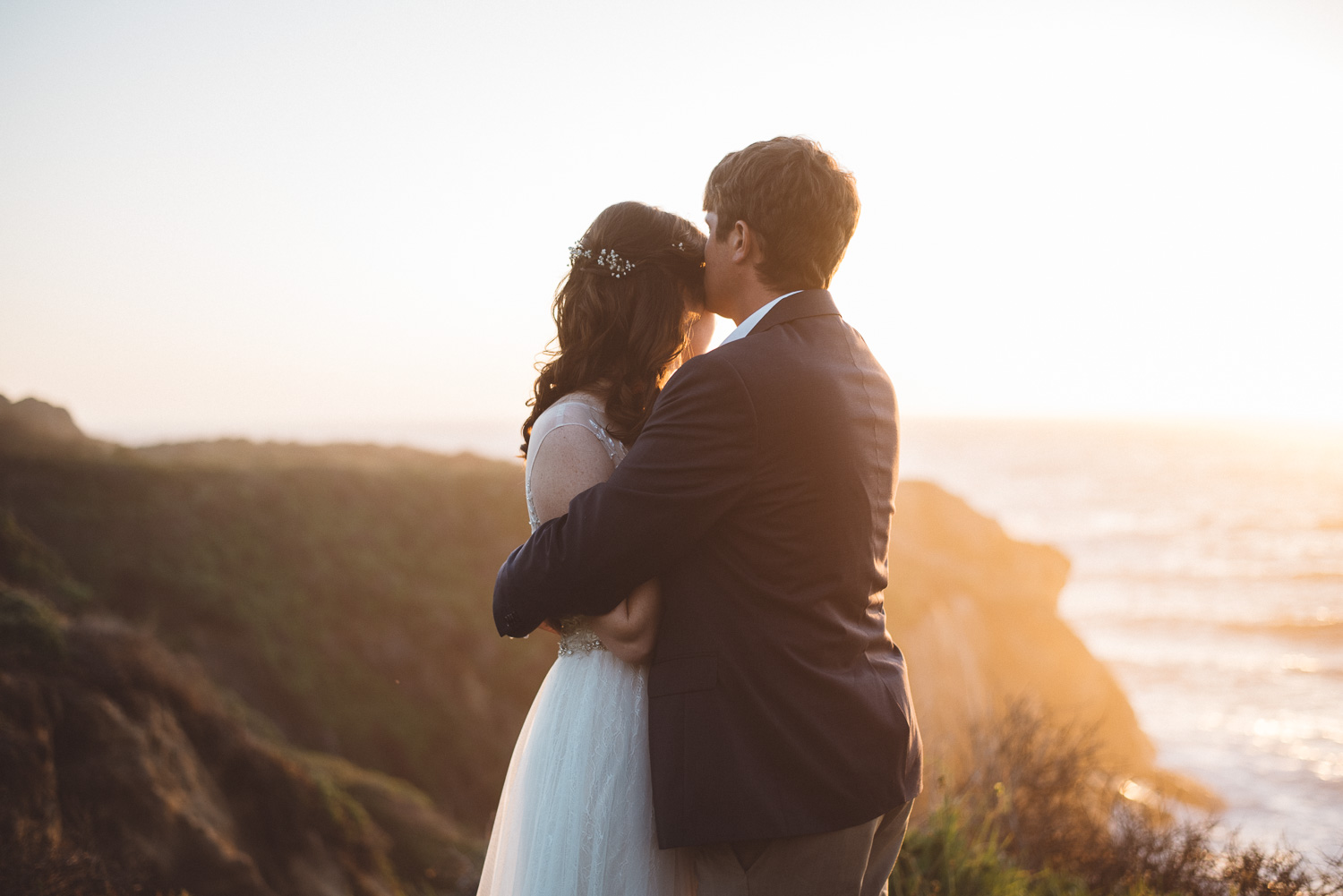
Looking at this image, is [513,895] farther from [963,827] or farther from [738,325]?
[963,827]

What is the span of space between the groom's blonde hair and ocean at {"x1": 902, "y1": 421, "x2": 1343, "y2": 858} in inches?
145

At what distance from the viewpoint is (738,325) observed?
6.01 ft

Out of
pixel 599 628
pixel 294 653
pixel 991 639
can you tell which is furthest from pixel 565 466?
pixel 991 639

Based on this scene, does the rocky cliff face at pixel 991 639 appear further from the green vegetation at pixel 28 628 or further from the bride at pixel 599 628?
the bride at pixel 599 628

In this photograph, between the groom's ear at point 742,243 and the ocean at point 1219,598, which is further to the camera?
the ocean at point 1219,598

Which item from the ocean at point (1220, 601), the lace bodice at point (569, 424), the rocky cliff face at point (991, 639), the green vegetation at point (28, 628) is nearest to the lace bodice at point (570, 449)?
the lace bodice at point (569, 424)

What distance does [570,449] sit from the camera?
1.91 meters

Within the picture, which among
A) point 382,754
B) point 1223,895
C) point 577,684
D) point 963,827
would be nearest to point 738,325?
point 577,684

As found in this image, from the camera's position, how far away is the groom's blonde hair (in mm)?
1782

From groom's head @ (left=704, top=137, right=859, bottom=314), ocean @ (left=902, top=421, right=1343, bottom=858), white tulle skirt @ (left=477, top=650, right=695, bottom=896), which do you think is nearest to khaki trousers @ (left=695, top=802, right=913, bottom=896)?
white tulle skirt @ (left=477, top=650, right=695, bottom=896)

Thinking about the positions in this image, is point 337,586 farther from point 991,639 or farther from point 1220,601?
point 1220,601

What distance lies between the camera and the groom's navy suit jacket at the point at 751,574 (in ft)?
5.20

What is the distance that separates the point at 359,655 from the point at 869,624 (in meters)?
9.27

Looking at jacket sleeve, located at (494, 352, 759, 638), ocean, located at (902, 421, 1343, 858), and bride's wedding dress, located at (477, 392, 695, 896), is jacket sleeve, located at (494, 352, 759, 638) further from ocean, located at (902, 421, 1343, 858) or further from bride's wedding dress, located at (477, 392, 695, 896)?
ocean, located at (902, 421, 1343, 858)
